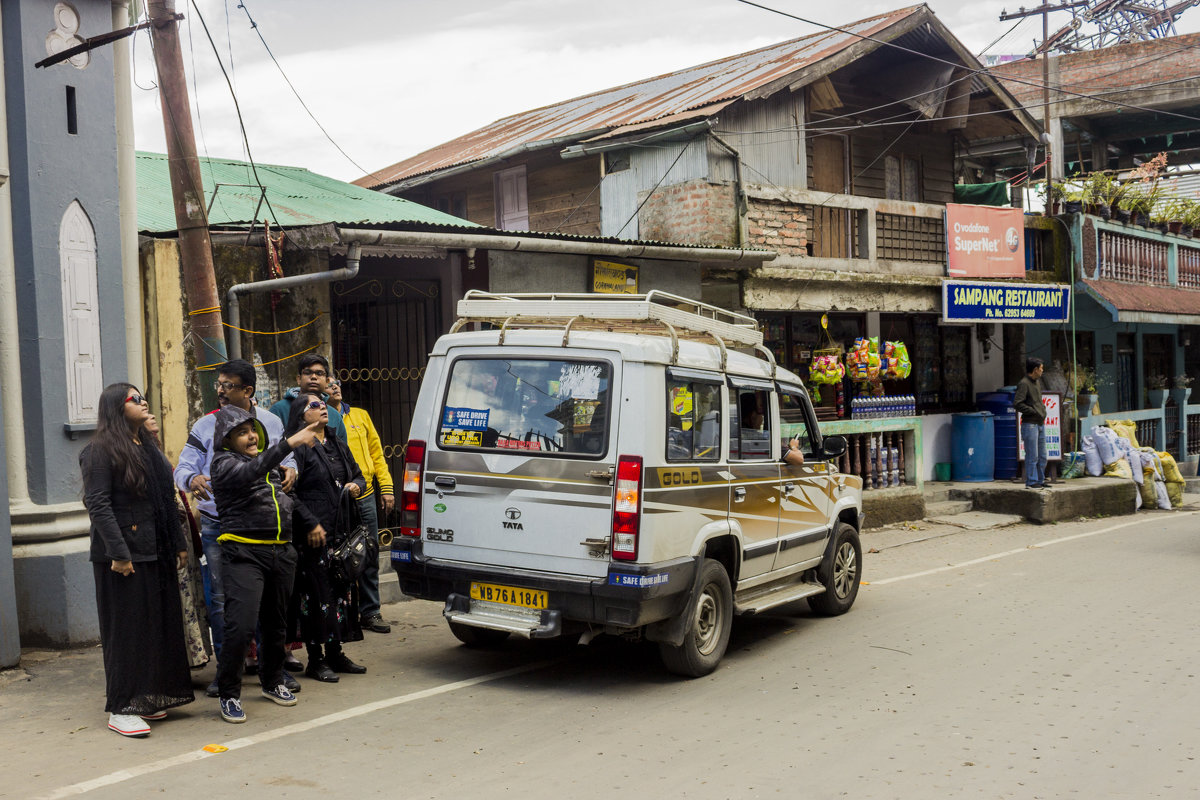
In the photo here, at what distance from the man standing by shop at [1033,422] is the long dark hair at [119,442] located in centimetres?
1171

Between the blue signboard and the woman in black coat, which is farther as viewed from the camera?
the blue signboard

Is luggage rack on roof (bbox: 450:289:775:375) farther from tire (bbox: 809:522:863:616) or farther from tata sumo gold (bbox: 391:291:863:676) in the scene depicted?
tire (bbox: 809:522:863:616)

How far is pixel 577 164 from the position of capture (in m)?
15.6

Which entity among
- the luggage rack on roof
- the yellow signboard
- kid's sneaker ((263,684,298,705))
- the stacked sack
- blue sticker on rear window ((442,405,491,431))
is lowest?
the stacked sack

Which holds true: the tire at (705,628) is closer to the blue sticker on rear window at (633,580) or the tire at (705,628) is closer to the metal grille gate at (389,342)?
the blue sticker on rear window at (633,580)

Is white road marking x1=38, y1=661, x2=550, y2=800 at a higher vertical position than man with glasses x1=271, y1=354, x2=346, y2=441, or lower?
lower

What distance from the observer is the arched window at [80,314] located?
22.9 feet

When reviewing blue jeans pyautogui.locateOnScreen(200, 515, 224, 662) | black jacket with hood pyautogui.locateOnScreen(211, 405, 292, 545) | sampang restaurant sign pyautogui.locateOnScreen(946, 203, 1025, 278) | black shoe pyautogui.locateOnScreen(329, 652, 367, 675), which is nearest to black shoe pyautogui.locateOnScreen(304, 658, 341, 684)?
black shoe pyautogui.locateOnScreen(329, 652, 367, 675)

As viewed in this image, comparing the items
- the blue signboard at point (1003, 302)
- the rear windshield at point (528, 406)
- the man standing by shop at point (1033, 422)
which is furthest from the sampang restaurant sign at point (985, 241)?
the rear windshield at point (528, 406)

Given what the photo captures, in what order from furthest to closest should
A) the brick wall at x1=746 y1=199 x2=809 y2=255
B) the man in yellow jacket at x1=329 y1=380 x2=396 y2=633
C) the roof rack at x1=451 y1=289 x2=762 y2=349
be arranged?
the brick wall at x1=746 y1=199 x2=809 y2=255
the man in yellow jacket at x1=329 y1=380 x2=396 y2=633
the roof rack at x1=451 y1=289 x2=762 y2=349

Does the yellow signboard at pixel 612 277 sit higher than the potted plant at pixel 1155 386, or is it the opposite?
the yellow signboard at pixel 612 277

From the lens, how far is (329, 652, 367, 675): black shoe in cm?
627

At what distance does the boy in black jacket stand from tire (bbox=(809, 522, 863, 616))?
425 cm

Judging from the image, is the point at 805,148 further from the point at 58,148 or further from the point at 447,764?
the point at 447,764
